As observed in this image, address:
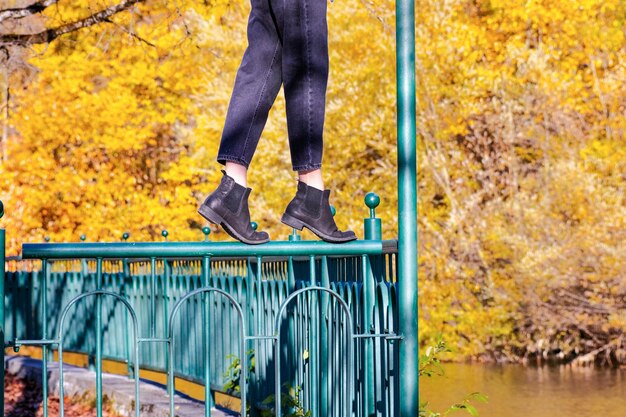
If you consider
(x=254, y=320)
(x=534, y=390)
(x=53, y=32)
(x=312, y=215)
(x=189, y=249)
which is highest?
(x=53, y=32)

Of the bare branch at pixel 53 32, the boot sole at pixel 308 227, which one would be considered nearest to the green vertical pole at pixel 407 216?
the boot sole at pixel 308 227

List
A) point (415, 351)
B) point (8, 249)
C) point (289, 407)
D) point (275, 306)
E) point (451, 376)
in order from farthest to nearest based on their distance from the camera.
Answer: point (8, 249), point (451, 376), point (275, 306), point (289, 407), point (415, 351)

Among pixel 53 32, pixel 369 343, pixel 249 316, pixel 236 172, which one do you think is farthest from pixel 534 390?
pixel 236 172

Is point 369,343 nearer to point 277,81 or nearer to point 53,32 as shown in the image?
point 277,81

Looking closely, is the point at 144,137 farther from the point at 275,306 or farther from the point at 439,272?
the point at 275,306

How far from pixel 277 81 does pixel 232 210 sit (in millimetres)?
472

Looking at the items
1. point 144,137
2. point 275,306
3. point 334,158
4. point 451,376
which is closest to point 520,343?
point 451,376

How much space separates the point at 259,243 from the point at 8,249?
1870 cm

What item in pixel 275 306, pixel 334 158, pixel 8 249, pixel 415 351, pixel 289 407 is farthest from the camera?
pixel 8 249

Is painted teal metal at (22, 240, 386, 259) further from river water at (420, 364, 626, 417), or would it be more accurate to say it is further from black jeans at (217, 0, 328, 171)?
river water at (420, 364, 626, 417)

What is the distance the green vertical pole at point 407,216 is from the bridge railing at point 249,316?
7cm

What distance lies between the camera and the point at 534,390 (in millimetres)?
15047

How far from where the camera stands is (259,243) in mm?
3986

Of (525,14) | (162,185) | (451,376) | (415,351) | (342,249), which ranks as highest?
(525,14)
